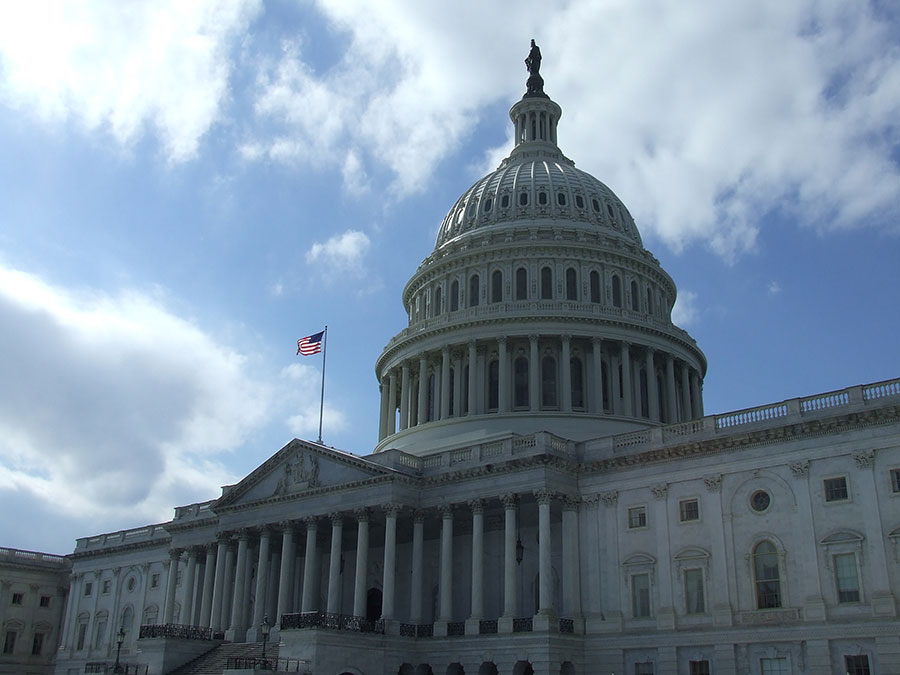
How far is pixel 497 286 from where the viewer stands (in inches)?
3169

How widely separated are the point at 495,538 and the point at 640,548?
1050 centimetres

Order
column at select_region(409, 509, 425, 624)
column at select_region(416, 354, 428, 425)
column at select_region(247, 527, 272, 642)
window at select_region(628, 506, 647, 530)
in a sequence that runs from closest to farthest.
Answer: window at select_region(628, 506, 647, 530), column at select_region(409, 509, 425, 624), column at select_region(247, 527, 272, 642), column at select_region(416, 354, 428, 425)

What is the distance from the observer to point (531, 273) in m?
79.2

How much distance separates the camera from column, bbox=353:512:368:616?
58750mm

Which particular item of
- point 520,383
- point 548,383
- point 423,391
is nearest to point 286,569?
point 423,391

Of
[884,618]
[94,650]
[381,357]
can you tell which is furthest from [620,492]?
[94,650]

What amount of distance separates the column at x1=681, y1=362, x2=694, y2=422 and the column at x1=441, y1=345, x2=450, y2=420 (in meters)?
18.3

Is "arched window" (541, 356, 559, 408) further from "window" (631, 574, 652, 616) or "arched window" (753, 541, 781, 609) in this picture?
"arched window" (753, 541, 781, 609)

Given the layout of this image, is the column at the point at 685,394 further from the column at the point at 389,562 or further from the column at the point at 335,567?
the column at the point at 335,567

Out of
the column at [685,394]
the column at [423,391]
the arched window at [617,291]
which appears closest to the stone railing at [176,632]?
the column at [423,391]

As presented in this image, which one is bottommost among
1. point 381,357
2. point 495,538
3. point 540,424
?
point 495,538

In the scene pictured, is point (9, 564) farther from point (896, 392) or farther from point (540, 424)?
point (896, 392)

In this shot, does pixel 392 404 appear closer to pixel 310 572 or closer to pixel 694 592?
pixel 310 572

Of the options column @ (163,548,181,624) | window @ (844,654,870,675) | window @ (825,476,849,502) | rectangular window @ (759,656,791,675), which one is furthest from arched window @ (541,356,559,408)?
window @ (844,654,870,675)
